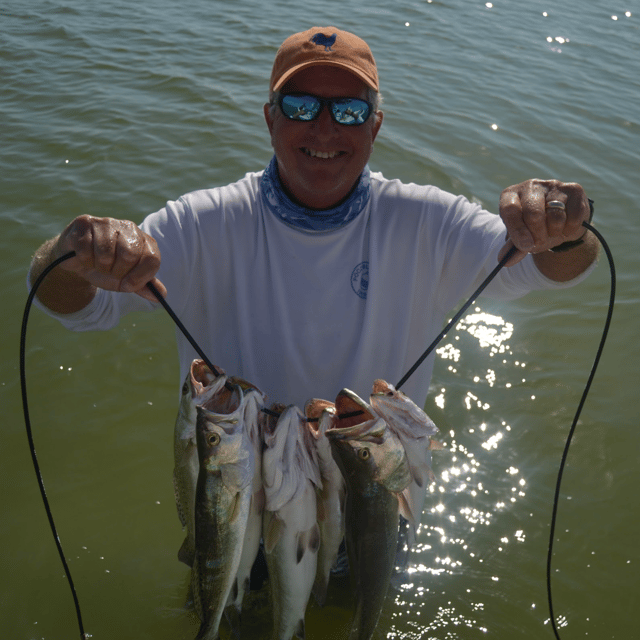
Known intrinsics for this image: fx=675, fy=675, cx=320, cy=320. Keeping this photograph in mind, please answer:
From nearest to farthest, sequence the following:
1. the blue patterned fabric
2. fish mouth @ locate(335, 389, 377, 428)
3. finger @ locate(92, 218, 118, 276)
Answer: finger @ locate(92, 218, 118, 276), fish mouth @ locate(335, 389, 377, 428), the blue patterned fabric

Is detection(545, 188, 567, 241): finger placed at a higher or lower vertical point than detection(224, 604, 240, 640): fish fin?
higher

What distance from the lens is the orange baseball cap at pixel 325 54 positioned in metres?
2.88

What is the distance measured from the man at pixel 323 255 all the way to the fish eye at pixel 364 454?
2.40ft

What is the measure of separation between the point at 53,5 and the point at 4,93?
4254mm

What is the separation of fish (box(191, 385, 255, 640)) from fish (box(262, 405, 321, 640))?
0.09 meters

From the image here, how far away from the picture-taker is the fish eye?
2.40 metres

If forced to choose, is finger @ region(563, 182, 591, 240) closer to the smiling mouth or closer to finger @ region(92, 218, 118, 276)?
the smiling mouth

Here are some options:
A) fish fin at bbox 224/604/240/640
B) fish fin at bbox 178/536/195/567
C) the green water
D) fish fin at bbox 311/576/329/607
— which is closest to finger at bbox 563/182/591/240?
fish fin at bbox 311/576/329/607

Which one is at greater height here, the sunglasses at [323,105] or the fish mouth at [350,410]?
the sunglasses at [323,105]

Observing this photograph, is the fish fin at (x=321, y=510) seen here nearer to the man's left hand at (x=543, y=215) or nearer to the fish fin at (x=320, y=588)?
the fish fin at (x=320, y=588)

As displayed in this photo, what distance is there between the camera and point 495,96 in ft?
36.4

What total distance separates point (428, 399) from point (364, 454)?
3472 mm

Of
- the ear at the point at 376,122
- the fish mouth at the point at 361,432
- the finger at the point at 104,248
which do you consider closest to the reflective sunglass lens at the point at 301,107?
the ear at the point at 376,122

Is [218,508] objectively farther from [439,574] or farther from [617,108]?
[617,108]
